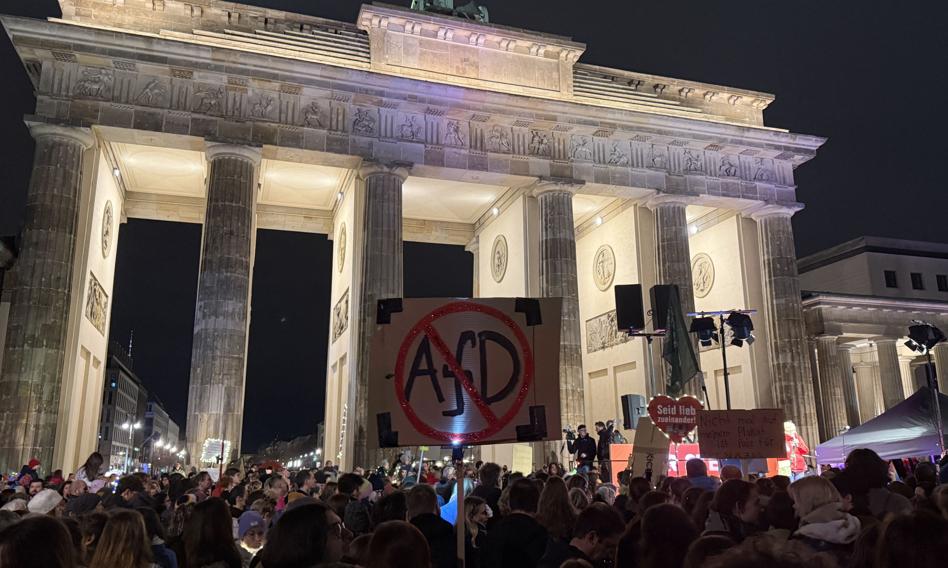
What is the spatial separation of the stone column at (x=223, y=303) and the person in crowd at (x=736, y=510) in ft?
63.2

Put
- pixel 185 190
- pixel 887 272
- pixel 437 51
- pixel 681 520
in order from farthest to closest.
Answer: pixel 887 272, pixel 185 190, pixel 437 51, pixel 681 520

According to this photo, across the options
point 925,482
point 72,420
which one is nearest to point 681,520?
point 925,482

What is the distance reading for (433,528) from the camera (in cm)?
536

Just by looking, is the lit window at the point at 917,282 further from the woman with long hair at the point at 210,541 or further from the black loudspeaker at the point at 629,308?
the woman with long hair at the point at 210,541

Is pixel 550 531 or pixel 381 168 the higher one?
pixel 381 168

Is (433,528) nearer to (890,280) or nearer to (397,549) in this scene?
(397,549)

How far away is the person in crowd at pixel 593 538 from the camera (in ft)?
14.2

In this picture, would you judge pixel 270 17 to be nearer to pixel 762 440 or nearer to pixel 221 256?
pixel 221 256

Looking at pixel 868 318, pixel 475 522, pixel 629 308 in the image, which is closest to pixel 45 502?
pixel 475 522

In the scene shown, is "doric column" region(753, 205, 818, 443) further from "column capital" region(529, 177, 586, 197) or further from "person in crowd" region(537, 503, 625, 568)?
"person in crowd" region(537, 503, 625, 568)

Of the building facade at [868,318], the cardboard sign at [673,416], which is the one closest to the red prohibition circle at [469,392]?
the cardboard sign at [673,416]

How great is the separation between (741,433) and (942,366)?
114ft

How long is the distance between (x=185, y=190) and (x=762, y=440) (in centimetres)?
2713

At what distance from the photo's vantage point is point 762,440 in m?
10.3
